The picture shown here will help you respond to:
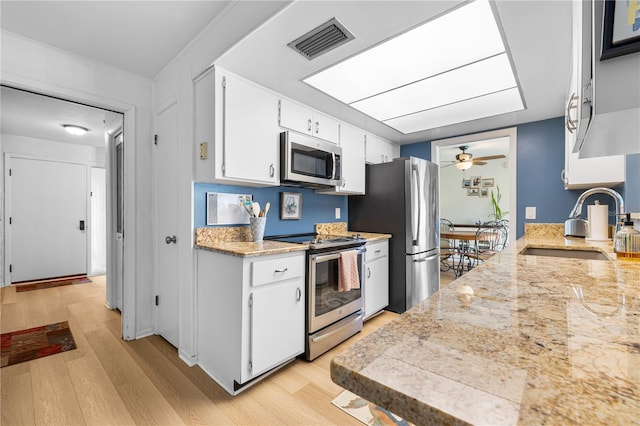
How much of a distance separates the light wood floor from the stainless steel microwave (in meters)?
1.47

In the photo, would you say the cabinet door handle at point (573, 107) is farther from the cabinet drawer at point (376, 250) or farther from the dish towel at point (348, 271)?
the cabinet drawer at point (376, 250)

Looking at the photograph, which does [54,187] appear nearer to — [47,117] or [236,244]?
[47,117]

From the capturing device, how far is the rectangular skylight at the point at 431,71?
62.3 inches

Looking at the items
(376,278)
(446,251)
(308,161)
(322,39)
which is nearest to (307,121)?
(308,161)

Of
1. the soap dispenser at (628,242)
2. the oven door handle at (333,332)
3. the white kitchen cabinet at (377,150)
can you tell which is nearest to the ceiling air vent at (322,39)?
the soap dispenser at (628,242)

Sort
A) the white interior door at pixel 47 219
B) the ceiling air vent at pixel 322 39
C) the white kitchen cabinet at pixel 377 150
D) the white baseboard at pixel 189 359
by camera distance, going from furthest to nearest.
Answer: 1. the white interior door at pixel 47 219
2. the white kitchen cabinet at pixel 377 150
3. the white baseboard at pixel 189 359
4. the ceiling air vent at pixel 322 39

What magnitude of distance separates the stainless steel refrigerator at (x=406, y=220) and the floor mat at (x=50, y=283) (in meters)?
4.62

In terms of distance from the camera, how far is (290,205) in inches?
112

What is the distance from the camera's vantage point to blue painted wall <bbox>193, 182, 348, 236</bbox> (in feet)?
7.11

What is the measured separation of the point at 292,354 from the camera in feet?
6.63

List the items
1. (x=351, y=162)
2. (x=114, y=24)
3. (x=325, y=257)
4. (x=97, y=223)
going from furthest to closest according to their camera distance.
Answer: (x=97, y=223), (x=351, y=162), (x=325, y=257), (x=114, y=24)

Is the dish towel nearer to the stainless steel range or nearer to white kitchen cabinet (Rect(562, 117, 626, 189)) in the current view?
the stainless steel range

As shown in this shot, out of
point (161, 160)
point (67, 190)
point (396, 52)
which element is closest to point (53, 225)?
point (67, 190)

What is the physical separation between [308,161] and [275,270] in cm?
110
